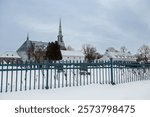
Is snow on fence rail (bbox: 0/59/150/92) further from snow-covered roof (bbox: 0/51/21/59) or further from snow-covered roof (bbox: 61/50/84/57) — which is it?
snow-covered roof (bbox: 0/51/21/59)

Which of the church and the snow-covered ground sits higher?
the church

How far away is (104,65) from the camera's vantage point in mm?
10773

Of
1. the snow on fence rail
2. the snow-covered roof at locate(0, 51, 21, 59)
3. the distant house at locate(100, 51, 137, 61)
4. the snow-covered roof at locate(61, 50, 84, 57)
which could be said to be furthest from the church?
the snow on fence rail

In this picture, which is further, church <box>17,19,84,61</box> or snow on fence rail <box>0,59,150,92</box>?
church <box>17,19,84,61</box>

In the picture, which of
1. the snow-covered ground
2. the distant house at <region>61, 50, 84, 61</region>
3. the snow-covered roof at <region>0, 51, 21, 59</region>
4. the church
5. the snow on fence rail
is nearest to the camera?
the snow-covered ground

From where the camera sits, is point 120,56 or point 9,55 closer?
point 9,55

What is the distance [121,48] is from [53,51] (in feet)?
220

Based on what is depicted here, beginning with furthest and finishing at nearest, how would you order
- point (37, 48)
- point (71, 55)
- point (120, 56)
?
1. point (120, 56)
2. point (71, 55)
3. point (37, 48)

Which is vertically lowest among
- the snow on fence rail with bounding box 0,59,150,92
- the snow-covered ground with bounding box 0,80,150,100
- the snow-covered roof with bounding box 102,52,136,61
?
the snow-covered ground with bounding box 0,80,150,100

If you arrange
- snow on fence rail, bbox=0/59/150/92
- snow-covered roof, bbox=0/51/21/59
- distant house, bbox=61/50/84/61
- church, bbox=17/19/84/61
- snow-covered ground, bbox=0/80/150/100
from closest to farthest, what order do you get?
snow-covered ground, bbox=0/80/150/100 → snow on fence rail, bbox=0/59/150/92 → distant house, bbox=61/50/84/61 → church, bbox=17/19/84/61 → snow-covered roof, bbox=0/51/21/59

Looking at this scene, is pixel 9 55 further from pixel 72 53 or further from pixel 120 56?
pixel 120 56

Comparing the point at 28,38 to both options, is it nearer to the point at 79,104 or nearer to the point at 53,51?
the point at 53,51

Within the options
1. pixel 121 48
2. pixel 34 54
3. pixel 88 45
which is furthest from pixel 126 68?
pixel 121 48

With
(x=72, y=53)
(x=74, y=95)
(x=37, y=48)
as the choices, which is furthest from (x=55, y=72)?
(x=72, y=53)
